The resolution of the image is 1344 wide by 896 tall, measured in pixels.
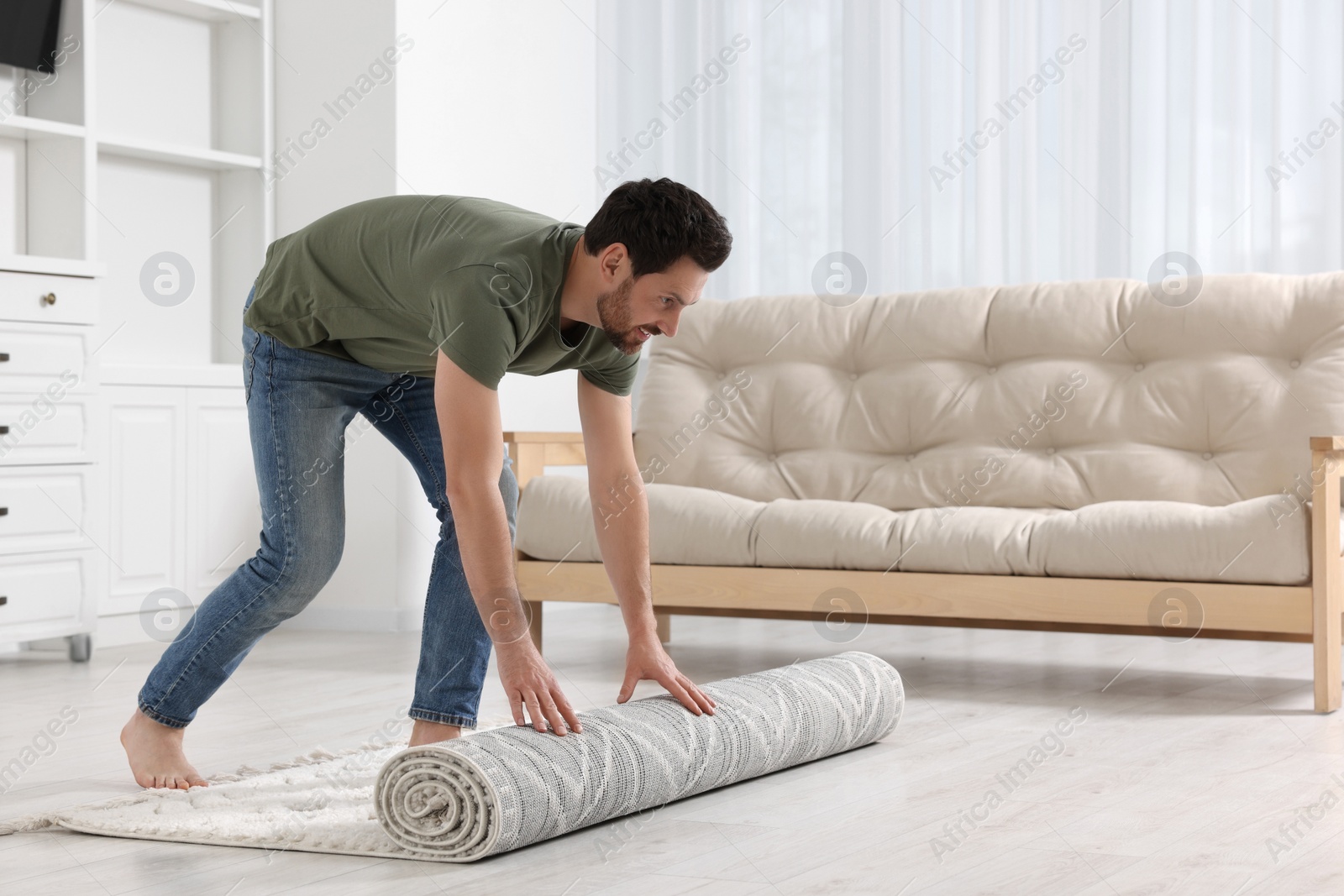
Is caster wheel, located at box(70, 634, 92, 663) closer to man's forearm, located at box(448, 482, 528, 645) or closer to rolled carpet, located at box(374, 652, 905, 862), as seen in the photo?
rolled carpet, located at box(374, 652, 905, 862)

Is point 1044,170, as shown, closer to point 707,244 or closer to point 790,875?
point 707,244

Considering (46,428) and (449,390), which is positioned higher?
(449,390)

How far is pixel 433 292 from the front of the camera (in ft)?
5.42

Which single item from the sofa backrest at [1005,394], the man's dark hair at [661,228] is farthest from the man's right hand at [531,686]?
the sofa backrest at [1005,394]

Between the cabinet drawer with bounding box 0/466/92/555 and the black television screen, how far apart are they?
111 centimetres

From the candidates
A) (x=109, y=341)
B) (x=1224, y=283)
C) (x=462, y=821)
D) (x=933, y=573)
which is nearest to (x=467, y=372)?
(x=462, y=821)

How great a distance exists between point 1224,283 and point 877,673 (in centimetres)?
150

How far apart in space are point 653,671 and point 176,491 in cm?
241

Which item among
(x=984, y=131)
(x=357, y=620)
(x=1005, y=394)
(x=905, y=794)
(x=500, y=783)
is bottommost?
(x=357, y=620)

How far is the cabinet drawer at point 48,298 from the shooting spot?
3.31m

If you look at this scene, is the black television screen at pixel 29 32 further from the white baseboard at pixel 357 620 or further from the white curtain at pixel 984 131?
the white curtain at pixel 984 131

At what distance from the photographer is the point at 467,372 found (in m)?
1.58

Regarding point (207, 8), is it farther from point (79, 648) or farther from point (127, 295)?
point (79, 648)

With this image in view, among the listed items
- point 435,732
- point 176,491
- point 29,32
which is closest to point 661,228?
point 435,732
